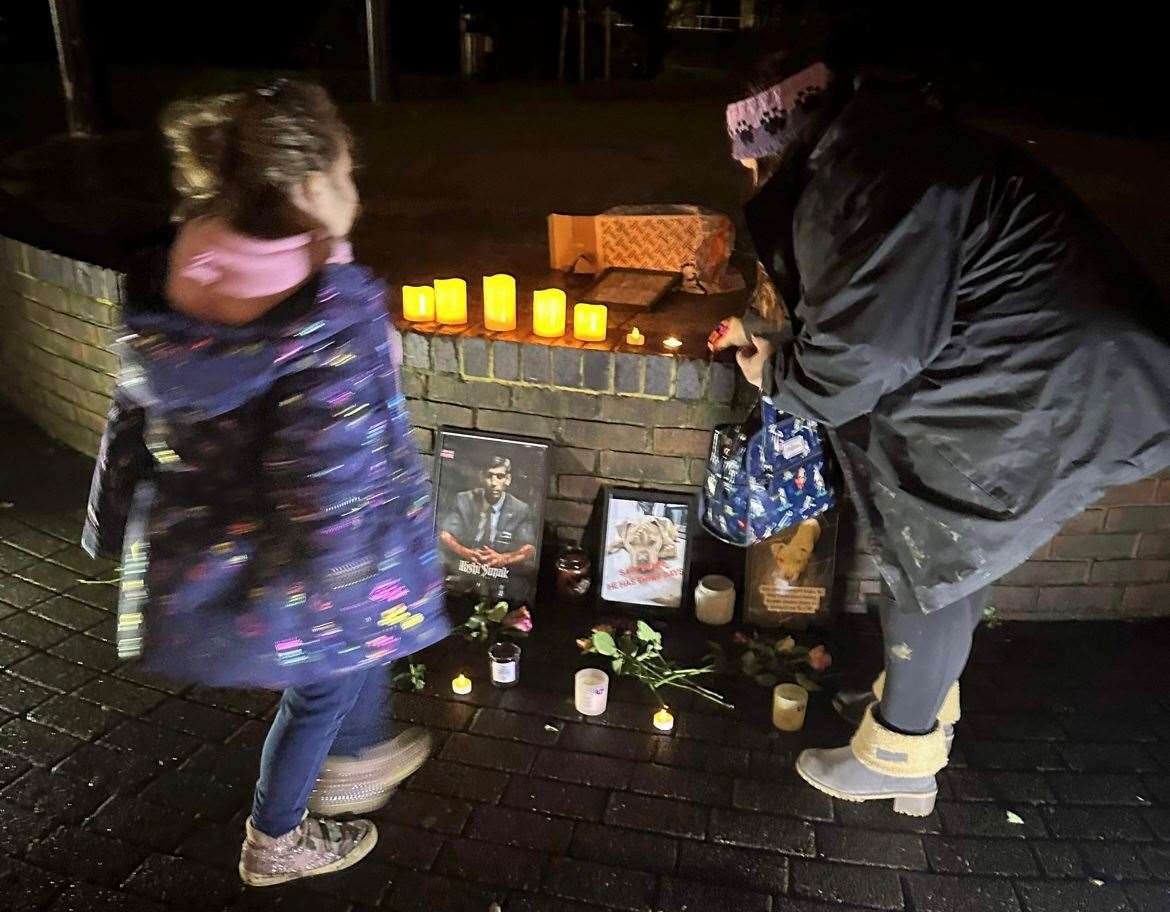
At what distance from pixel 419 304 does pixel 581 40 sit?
10064mm

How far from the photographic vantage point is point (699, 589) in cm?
328

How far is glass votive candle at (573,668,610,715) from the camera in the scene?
2832mm

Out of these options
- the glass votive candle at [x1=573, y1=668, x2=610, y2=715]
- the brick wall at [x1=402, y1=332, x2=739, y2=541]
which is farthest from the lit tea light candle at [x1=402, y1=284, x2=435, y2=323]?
the glass votive candle at [x1=573, y1=668, x2=610, y2=715]

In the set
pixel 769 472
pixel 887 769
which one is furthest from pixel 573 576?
pixel 887 769

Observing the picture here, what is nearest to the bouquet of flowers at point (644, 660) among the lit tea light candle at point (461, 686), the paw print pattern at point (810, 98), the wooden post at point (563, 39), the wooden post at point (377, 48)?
the lit tea light candle at point (461, 686)

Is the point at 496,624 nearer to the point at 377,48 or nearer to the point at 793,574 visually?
the point at 793,574

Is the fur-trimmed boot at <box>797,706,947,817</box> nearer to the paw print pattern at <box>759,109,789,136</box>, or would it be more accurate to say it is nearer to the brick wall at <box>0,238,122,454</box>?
the paw print pattern at <box>759,109,789,136</box>

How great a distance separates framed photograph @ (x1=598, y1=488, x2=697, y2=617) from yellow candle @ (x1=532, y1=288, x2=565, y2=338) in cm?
57

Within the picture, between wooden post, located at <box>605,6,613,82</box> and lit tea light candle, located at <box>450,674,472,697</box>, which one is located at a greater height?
wooden post, located at <box>605,6,613,82</box>

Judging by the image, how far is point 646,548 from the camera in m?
3.30

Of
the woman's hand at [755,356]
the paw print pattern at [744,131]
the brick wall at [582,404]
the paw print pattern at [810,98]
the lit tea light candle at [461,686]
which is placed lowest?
the lit tea light candle at [461,686]

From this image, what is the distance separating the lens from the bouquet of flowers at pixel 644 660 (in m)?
2.99

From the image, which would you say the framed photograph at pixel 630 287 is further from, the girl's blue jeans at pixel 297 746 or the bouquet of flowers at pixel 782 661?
the girl's blue jeans at pixel 297 746

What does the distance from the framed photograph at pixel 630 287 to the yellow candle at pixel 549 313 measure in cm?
26
